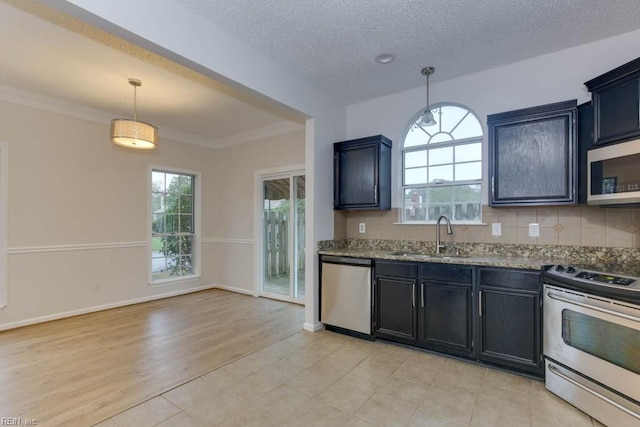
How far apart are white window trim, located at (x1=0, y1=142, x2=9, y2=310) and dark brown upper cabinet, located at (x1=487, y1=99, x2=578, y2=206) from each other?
210 inches

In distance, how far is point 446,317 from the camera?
2857 millimetres

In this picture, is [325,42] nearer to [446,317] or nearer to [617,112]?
[617,112]

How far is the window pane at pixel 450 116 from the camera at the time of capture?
138 inches

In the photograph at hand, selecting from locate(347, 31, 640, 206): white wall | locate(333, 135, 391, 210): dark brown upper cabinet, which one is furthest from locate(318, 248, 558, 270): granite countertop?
locate(347, 31, 640, 206): white wall

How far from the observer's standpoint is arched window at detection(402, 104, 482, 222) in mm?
3387

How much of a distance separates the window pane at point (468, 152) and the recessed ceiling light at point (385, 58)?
1.23 meters

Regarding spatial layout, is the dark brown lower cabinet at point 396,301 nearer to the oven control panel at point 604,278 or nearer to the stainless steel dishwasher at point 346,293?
the stainless steel dishwasher at point 346,293

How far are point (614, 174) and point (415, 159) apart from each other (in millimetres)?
1811

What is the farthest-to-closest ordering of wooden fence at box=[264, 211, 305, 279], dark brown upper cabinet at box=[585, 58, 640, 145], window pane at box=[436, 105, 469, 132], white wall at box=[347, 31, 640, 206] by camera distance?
wooden fence at box=[264, 211, 305, 279], window pane at box=[436, 105, 469, 132], white wall at box=[347, 31, 640, 206], dark brown upper cabinet at box=[585, 58, 640, 145]

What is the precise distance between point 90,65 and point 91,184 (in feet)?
6.13

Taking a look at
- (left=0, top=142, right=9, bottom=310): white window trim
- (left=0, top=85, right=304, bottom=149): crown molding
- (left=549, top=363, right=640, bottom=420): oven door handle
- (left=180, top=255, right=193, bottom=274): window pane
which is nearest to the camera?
(left=549, top=363, right=640, bottom=420): oven door handle

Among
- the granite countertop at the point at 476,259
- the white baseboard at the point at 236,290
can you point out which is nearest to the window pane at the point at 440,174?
the granite countertop at the point at 476,259

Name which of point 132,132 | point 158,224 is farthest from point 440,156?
point 158,224

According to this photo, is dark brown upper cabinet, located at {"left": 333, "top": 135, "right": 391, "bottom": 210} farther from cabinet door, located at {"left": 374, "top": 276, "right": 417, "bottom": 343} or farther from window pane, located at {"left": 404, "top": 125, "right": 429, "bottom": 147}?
cabinet door, located at {"left": 374, "top": 276, "right": 417, "bottom": 343}
